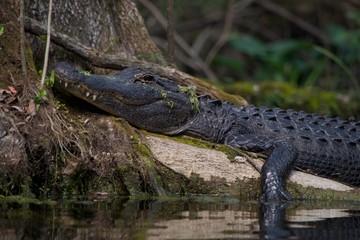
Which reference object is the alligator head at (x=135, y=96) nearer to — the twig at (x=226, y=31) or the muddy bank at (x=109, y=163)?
the muddy bank at (x=109, y=163)

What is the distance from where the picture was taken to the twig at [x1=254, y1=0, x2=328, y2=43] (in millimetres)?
15914

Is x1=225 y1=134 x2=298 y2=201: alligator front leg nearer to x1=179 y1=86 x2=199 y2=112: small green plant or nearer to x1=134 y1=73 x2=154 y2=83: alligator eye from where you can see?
x1=179 y1=86 x2=199 y2=112: small green plant

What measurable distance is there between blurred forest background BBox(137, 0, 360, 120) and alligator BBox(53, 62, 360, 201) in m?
4.19

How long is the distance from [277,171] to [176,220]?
5.88ft

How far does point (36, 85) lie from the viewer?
6.81 metres

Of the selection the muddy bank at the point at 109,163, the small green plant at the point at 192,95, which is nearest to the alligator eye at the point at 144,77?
the small green plant at the point at 192,95

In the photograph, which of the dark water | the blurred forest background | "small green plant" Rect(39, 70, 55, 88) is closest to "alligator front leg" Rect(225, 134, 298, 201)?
the dark water

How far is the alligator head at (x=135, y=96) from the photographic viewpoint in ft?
23.1

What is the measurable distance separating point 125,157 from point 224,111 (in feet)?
5.64

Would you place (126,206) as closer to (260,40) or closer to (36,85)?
(36,85)

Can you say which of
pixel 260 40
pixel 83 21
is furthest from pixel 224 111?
pixel 260 40

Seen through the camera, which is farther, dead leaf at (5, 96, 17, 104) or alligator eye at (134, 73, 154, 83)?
alligator eye at (134, 73, 154, 83)

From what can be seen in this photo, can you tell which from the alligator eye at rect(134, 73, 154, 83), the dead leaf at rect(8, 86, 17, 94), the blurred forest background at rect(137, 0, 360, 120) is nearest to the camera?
the dead leaf at rect(8, 86, 17, 94)

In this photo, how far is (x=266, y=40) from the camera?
16641 millimetres
